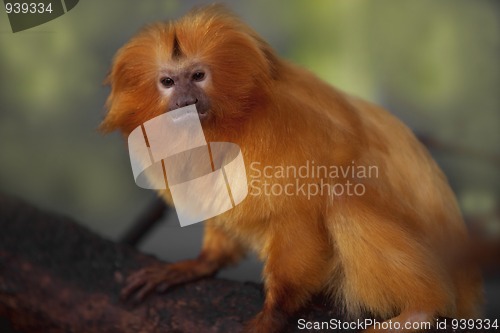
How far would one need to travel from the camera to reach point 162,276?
5.90 ft

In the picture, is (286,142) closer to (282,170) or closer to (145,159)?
(282,170)

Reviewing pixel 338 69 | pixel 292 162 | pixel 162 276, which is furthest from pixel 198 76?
pixel 162 276

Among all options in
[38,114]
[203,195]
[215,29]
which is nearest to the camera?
[215,29]

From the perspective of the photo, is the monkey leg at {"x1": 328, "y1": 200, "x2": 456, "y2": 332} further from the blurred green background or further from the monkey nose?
the monkey nose

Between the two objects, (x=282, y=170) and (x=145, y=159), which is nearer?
(x=282, y=170)

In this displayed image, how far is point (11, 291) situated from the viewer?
1.58 metres

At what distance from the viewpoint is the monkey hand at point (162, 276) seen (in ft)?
5.61

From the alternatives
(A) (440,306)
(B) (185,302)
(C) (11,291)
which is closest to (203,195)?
(B) (185,302)

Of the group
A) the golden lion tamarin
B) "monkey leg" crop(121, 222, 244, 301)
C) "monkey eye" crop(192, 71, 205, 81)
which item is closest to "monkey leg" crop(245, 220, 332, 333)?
the golden lion tamarin

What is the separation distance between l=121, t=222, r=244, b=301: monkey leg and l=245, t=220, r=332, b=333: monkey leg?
Answer: 33 cm

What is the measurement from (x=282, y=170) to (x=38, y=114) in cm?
81

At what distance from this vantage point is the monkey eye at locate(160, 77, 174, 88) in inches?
59.7

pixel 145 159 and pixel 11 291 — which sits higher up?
pixel 145 159

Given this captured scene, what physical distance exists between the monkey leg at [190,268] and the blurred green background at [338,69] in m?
0.12
